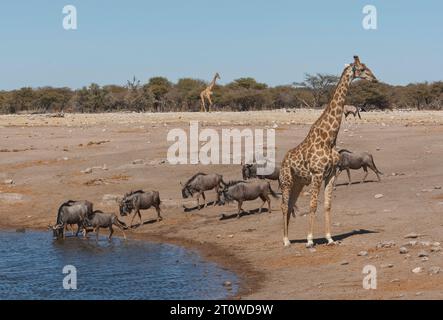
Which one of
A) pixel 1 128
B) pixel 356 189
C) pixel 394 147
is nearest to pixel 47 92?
pixel 1 128

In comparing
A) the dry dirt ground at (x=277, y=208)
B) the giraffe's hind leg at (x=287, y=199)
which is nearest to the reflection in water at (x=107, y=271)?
the dry dirt ground at (x=277, y=208)

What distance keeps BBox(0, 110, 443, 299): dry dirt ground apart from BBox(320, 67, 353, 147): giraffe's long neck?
2.70 metres

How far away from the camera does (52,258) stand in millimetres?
19359

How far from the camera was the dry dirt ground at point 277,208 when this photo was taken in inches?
603

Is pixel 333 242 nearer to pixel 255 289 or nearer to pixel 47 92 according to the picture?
pixel 255 289

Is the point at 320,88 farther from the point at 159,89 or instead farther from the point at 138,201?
the point at 138,201

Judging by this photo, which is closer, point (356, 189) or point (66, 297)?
point (66, 297)

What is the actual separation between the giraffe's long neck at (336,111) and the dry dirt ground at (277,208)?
8.86ft

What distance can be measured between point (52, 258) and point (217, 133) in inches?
1066

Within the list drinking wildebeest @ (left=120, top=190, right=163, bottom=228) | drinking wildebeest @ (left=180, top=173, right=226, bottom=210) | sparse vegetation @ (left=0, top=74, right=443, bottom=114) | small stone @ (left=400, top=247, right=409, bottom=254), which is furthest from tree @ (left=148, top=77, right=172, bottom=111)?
small stone @ (left=400, top=247, right=409, bottom=254)

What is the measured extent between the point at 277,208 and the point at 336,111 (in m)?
6.12

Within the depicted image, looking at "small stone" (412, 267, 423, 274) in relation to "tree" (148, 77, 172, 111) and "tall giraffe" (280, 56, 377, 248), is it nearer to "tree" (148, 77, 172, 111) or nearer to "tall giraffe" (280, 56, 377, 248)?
"tall giraffe" (280, 56, 377, 248)

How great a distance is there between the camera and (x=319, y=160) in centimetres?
1825
